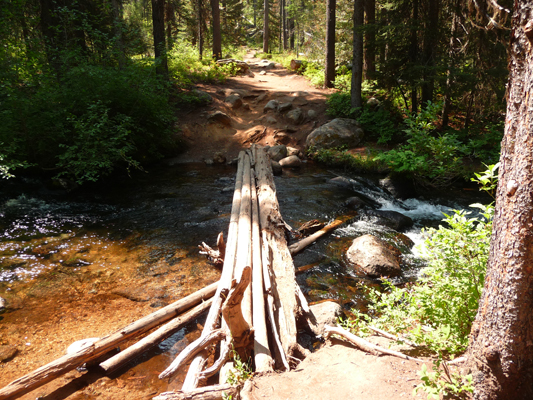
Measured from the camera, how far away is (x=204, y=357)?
325cm

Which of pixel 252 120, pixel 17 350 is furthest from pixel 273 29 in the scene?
pixel 17 350

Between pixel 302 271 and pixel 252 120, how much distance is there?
470 inches

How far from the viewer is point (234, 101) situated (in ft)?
56.6

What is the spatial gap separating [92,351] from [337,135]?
37.8 feet

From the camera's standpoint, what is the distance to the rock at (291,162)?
1263cm

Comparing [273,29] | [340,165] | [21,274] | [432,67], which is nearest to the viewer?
[21,274]

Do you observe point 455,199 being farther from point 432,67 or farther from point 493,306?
point 493,306

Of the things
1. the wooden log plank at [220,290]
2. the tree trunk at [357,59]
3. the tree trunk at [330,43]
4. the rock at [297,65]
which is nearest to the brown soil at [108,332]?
the wooden log plank at [220,290]

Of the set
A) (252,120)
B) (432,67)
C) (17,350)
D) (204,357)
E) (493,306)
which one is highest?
(432,67)

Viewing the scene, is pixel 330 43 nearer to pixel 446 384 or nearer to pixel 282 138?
pixel 282 138

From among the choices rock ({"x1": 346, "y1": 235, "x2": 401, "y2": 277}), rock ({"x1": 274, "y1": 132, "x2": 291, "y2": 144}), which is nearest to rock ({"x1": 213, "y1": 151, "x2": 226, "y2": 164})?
rock ({"x1": 274, "y1": 132, "x2": 291, "y2": 144})

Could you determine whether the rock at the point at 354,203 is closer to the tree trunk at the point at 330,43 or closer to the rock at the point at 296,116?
the rock at the point at 296,116

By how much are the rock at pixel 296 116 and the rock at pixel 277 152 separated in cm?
248

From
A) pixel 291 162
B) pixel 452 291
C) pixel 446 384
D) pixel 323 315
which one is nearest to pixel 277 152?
pixel 291 162
